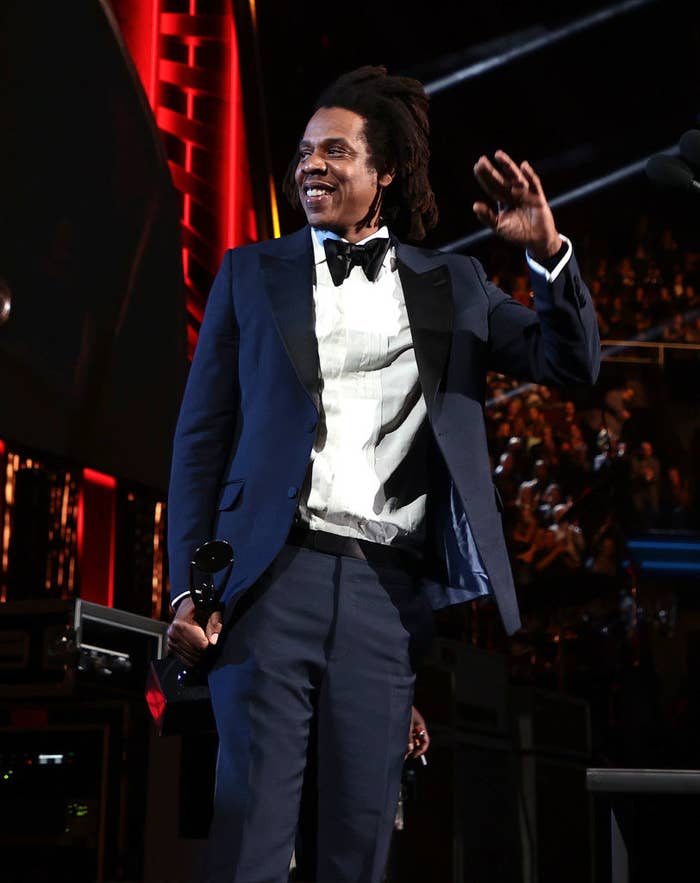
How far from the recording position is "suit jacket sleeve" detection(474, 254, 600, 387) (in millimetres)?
1629

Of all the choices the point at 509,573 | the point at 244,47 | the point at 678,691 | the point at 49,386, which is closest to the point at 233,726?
the point at 509,573

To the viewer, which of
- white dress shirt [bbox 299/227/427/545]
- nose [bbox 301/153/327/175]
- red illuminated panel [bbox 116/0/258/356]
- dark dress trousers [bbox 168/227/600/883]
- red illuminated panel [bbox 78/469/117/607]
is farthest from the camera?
red illuminated panel [bbox 78/469/117/607]

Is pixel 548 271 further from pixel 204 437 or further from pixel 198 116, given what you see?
pixel 198 116

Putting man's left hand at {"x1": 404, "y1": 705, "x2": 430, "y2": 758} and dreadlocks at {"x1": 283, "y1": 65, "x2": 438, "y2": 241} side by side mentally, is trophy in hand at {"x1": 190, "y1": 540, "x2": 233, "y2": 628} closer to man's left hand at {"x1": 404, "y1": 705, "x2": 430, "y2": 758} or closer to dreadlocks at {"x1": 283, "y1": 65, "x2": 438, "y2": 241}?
man's left hand at {"x1": 404, "y1": 705, "x2": 430, "y2": 758}

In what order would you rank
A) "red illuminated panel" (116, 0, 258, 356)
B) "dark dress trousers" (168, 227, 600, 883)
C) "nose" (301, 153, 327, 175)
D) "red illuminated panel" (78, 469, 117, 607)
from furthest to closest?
"red illuminated panel" (78, 469, 117, 607) < "red illuminated panel" (116, 0, 258, 356) < "nose" (301, 153, 327, 175) < "dark dress trousers" (168, 227, 600, 883)

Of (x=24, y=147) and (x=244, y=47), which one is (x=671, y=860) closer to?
(x=24, y=147)

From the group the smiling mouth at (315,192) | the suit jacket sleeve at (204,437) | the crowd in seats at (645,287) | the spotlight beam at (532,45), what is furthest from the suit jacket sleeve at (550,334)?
the crowd in seats at (645,287)

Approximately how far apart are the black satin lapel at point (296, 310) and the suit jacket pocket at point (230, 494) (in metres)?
0.14

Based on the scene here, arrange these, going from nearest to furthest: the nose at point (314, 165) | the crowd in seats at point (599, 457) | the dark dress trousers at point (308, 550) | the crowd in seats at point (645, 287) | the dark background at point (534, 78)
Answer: the dark dress trousers at point (308, 550) < the nose at point (314, 165) < the dark background at point (534, 78) < the crowd in seats at point (599, 457) < the crowd in seats at point (645, 287)

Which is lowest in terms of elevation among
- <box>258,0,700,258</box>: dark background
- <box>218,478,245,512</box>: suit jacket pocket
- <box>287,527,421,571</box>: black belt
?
<box>287,527,421,571</box>: black belt

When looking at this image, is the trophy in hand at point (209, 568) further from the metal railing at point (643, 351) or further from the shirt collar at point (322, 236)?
the metal railing at point (643, 351)

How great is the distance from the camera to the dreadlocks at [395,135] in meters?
1.83

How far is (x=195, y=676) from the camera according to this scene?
1.61 m

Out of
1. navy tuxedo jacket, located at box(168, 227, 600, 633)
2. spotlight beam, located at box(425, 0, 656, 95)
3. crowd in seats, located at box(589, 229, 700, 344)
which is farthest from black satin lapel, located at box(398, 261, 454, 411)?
crowd in seats, located at box(589, 229, 700, 344)
